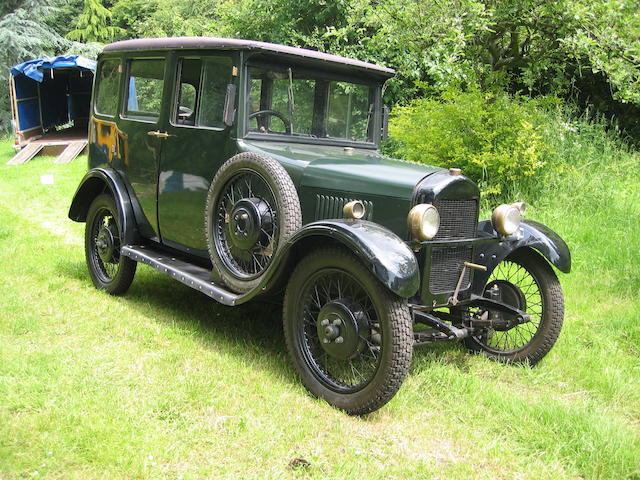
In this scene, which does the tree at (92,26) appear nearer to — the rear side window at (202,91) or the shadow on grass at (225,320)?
the shadow on grass at (225,320)

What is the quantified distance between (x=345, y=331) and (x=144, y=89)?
2.97 metres

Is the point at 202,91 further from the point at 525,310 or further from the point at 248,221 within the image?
the point at 525,310

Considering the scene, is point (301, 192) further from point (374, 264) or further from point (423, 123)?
point (423, 123)

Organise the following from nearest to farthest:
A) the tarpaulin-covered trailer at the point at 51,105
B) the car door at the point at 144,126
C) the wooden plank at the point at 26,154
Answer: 1. the car door at the point at 144,126
2. the wooden plank at the point at 26,154
3. the tarpaulin-covered trailer at the point at 51,105

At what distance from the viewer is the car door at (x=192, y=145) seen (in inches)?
178

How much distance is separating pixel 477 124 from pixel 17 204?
7.12 meters

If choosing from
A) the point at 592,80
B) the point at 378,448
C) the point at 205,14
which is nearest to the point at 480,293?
the point at 378,448

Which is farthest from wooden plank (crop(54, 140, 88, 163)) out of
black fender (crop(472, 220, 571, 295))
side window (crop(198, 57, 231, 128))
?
→ black fender (crop(472, 220, 571, 295))

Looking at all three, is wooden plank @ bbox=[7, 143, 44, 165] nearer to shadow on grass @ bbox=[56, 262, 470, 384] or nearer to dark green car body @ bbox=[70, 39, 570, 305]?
shadow on grass @ bbox=[56, 262, 470, 384]

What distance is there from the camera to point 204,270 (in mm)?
4746

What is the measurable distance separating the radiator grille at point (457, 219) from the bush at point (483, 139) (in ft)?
11.6

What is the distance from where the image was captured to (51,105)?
18344mm

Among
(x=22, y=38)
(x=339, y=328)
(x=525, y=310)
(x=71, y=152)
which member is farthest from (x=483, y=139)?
(x=22, y=38)

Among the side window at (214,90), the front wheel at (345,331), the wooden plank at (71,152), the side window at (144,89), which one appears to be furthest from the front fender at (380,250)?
the wooden plank at (71,152)
